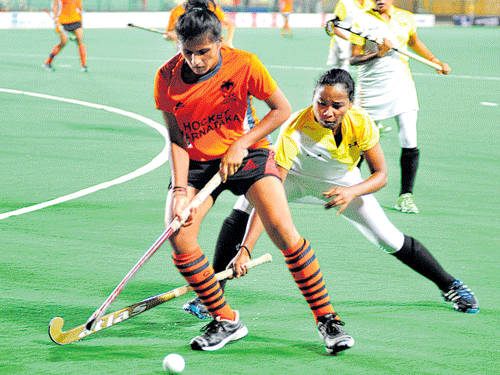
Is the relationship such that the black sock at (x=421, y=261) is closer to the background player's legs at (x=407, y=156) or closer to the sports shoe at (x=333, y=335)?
the sports shoe at (x=333, y=335)

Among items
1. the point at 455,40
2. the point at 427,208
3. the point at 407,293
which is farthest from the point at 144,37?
the point at 407,293

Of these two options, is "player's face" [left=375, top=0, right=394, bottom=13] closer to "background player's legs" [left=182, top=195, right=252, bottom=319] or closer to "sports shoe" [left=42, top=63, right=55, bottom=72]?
"background player's legs" [left=182, top=195, right=252, bottom=319]

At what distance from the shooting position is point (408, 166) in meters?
6.54

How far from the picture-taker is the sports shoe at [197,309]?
4305 mm

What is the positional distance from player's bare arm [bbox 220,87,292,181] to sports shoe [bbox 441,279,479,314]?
1.48m

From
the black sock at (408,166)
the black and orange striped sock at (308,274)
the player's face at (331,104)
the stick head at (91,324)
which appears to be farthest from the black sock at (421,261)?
the black sock at (408,166)

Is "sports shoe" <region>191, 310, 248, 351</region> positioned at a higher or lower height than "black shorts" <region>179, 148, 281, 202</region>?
lower

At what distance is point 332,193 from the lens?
12.8ft

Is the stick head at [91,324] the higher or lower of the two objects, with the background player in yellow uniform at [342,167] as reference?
lower

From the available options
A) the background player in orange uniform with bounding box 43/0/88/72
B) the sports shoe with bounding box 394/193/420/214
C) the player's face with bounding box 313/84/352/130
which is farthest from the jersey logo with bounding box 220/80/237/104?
the background player in orange uniform with bounding box 43/0/88/72

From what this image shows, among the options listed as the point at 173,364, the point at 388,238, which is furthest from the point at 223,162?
the point at 388,238

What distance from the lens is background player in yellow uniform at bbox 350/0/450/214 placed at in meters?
6.47

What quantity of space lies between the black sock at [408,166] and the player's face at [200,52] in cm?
324

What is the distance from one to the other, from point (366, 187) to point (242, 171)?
686 mm
